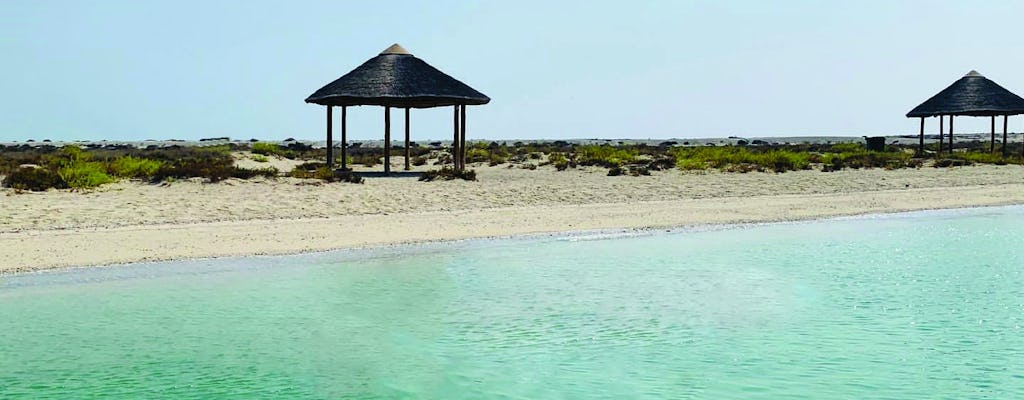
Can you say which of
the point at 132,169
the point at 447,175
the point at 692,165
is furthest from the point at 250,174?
the point at 692,165

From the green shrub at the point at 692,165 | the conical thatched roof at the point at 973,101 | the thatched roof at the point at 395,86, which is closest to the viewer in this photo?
the thatched roof at the point at 395,86

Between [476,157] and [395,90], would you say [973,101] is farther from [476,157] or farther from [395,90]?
[395,90]

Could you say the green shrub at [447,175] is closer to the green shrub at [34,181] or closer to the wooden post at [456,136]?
the wooden post at [456,136]

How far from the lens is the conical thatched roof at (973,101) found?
111 feet

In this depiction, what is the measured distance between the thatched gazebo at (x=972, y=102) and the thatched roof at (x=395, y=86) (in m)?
17.9

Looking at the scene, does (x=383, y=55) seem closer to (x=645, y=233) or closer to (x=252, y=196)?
(x=252, y=196)

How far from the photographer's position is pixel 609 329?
7.80 m

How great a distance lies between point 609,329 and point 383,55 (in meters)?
16.0

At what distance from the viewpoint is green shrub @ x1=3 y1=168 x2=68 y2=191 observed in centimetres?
1549

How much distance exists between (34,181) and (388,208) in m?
5.26

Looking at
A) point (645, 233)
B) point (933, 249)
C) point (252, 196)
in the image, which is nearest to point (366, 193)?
point (252, 196)

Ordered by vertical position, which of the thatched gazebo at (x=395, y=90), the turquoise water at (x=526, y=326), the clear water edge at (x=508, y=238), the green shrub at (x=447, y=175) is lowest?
the turquoise water at (x=526, y=326)

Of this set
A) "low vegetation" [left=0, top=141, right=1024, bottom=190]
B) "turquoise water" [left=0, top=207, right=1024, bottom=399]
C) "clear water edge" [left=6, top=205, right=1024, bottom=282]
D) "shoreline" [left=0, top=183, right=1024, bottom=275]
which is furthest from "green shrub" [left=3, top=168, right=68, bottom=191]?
"turquoise water" [left=0, top=207, right=1024, bottom=399]

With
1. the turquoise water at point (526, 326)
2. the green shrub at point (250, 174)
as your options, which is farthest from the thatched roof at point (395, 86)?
the turquoise water at point (526, 326)
